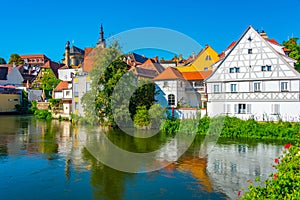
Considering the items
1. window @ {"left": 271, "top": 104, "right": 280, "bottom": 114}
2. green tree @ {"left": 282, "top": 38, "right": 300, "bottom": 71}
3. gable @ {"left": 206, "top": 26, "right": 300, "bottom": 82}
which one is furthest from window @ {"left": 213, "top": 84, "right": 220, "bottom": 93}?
green tree @ {"left": 282, "top": 38, "right": 300, "bottom": 71}

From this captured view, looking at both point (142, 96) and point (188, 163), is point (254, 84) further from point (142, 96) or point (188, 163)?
point (188, 163)

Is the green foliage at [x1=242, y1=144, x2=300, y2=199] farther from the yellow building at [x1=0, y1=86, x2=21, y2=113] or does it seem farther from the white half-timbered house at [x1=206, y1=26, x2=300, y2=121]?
the yellow building at [x1=0, y1=86, x2=21, y2=113]

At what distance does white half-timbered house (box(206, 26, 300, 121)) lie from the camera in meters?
25.1

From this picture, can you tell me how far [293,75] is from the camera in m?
25.0

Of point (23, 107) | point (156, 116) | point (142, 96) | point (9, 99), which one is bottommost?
point (156, 116)

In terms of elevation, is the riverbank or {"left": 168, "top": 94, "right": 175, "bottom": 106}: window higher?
{"left": 168, "top": 94, "right": 175, "bottom": 106}: window

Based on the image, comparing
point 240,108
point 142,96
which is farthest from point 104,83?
point 240,108

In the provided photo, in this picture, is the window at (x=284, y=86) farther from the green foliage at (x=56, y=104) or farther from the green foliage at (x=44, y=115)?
the green foliage at (x=44, y=115)

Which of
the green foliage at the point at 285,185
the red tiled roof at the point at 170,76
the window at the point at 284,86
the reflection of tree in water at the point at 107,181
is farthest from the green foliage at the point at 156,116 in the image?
the green foliage at the point at 285,185

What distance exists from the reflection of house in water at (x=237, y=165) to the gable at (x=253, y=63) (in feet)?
28.0

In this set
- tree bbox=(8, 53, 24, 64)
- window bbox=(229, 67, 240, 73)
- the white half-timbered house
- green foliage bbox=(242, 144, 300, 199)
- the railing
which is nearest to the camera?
green foliage bbox=(242, 144, 300, 199)

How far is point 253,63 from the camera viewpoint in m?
26.7

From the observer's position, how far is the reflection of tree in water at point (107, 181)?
10.5 metres

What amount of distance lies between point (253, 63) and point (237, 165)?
14.8 meters
